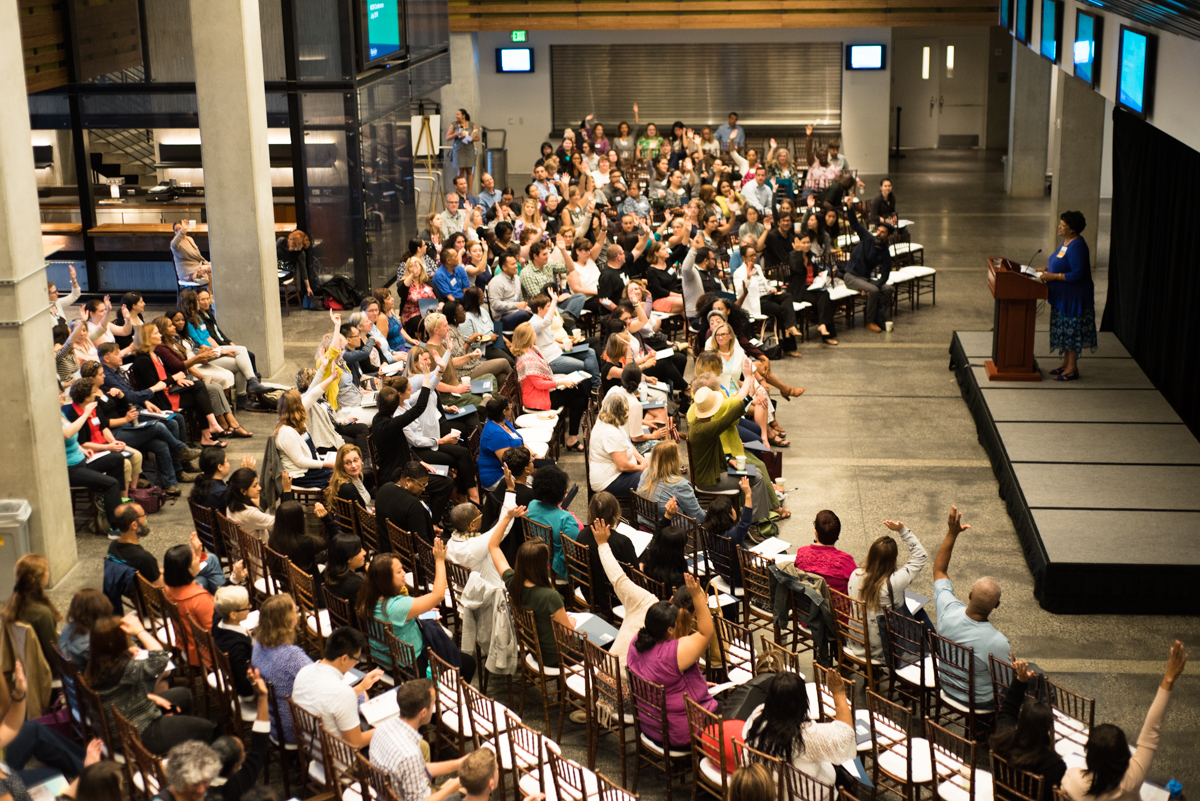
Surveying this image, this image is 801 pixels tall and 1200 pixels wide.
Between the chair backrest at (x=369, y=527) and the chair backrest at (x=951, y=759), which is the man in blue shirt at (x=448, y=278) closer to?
the chair backrest at (x=369, y=527)

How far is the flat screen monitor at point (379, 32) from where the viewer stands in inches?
597

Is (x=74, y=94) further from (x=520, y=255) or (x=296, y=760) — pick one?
(x=296, y=760)

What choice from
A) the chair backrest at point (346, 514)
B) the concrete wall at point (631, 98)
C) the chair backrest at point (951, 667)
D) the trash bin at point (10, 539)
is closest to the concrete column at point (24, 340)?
the trash bin at point (10, 539)

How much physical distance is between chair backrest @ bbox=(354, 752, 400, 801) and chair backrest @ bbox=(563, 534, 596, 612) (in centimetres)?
235

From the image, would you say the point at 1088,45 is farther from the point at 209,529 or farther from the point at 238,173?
the point at 209,529

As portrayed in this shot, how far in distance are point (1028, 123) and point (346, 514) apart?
18022 mm

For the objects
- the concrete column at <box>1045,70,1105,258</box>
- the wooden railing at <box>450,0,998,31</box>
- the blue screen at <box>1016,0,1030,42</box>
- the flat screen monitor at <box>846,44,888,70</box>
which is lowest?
the concrete column at <box>1045,70,1105,258</box>

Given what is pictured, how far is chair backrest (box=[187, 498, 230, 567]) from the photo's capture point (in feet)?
25.2

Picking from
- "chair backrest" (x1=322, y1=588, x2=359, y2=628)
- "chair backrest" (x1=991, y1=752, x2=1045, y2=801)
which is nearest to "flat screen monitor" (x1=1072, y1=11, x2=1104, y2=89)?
"chair backrest" (x1=991, y1=752, x2=1045, y2=801)

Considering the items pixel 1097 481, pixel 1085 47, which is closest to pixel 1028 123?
pixel 1085 47

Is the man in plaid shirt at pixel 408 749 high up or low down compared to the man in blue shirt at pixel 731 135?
down

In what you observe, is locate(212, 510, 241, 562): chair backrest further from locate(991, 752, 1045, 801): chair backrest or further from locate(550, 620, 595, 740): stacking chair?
locate(991, 752, 1045, 801): chair backrest

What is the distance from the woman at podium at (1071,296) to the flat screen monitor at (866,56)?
15.0 m

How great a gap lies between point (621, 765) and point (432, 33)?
15348mm
